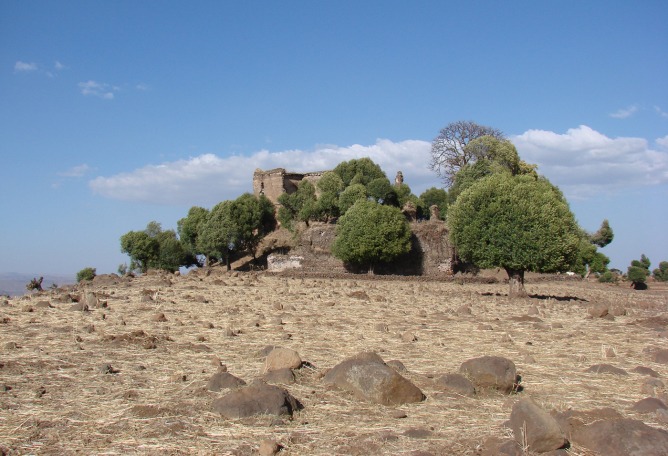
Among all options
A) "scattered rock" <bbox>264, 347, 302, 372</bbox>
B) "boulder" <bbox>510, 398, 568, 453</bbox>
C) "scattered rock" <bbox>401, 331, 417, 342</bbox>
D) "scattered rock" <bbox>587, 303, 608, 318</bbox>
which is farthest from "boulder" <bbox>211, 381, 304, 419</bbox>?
"scattered rock" <bbox>587, 303, 608, 318</bbox>

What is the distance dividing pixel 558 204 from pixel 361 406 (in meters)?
21.9

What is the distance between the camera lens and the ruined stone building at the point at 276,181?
2955 inches

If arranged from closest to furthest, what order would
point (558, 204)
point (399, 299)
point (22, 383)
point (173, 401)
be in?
1. point (173, 401)
2. point (22, 383)
3. point (399, 299)
4. point (558, 204)

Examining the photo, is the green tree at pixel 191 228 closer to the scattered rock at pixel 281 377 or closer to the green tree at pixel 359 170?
Answer: the green tree at pixel 359 170

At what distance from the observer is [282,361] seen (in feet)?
26.1

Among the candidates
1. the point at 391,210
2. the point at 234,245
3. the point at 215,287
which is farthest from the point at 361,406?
the point at 234,245

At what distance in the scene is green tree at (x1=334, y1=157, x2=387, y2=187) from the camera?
216ft

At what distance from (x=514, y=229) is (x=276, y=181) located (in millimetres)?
52847

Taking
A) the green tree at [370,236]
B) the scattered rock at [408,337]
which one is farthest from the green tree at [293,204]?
the scattered rock at [408,337]

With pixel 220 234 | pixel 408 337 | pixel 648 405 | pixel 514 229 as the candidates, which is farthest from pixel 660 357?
pixel 220 234

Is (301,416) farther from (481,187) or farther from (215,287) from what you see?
(481,187)

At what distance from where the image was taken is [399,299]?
20.2 m

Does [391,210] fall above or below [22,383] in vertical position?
above

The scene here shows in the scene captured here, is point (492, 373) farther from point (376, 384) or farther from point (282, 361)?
point (282, 361)
